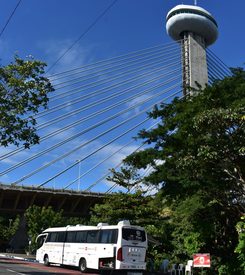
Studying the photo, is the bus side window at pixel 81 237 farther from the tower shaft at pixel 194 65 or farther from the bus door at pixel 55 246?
the tower shaft at pixel 194 65

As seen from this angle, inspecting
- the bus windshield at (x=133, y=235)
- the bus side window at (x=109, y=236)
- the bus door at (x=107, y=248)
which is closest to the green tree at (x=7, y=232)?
the bus side window at (x=109, y=236)

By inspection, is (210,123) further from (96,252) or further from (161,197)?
(96,252)

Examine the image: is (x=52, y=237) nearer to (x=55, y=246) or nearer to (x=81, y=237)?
(x=55, y=246)

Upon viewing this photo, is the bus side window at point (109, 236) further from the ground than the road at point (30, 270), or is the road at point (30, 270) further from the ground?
the bus side window at point (109, 236)

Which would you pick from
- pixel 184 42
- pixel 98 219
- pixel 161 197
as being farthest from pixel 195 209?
pixel 184 42

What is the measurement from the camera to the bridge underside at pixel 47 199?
6188cm

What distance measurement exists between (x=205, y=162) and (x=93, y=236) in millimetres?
9134

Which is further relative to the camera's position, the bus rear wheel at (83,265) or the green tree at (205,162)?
the bus rear wheel at (83,265)

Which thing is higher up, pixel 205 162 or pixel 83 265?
pixel 205 162

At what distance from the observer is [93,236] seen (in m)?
25.2

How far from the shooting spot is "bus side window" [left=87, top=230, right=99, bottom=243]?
2483 cm

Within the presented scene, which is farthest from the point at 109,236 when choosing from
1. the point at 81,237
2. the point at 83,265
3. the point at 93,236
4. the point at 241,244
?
the point at 241,244

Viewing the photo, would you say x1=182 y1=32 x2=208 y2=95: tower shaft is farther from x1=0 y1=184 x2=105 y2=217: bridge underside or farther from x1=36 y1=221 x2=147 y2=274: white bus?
x1=36 y1=221 x2=147 y2=274: white bus

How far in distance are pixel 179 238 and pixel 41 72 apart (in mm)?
14022
